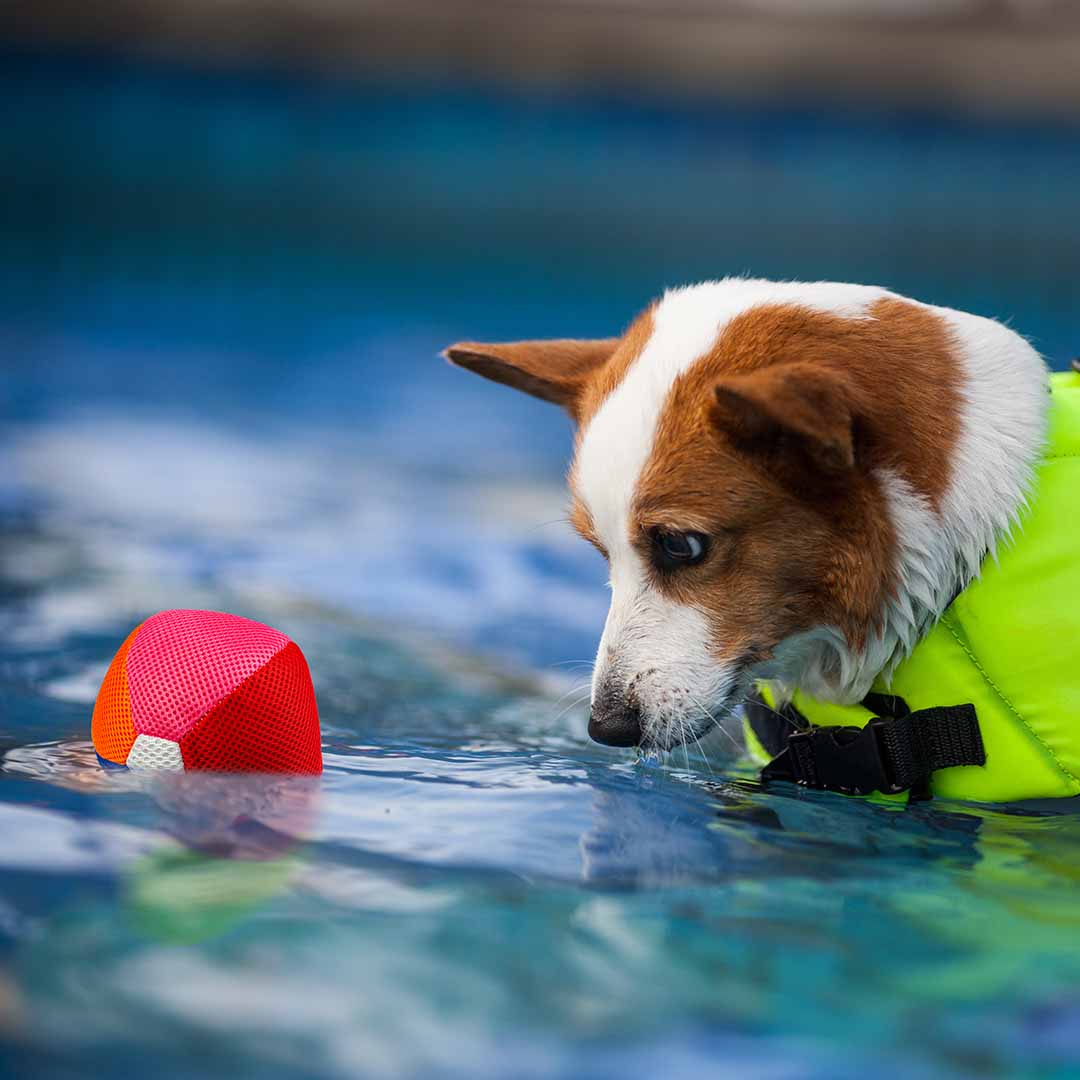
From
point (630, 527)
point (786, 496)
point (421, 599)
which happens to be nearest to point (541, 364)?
point (630, 527)

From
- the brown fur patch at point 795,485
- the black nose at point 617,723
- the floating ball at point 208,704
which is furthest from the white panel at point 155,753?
the brown fur patch at point 795,485

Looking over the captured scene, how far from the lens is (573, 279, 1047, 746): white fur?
7.63 feet

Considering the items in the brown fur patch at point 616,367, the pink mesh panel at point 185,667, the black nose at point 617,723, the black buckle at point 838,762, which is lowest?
the black buckle at point 838,762

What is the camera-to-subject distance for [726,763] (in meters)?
3.04

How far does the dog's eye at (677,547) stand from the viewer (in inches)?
91.3

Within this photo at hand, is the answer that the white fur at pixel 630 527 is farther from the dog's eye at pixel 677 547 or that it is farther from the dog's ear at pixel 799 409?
the dog's ear at pixel 799 409

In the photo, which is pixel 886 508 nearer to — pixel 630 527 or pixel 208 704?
pixel 630 527

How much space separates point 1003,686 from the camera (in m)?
2.37

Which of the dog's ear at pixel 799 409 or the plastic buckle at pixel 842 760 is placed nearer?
the dog's ear at pixel 799 409

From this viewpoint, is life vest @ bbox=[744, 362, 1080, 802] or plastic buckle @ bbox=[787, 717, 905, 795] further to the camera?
plastic buckle @ bbox=[787, 717, 905, 795]

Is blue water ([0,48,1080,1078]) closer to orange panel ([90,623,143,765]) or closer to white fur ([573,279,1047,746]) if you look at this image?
orange panel ([90,623,143,765])

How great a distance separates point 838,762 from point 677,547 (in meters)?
0.49

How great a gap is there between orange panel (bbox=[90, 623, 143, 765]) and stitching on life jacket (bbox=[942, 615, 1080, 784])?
133 cm

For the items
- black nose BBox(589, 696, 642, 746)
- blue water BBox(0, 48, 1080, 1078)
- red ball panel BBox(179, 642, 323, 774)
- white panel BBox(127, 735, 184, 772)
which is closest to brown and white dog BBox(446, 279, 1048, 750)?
black nose BBox(589, 696, 642, 746)
